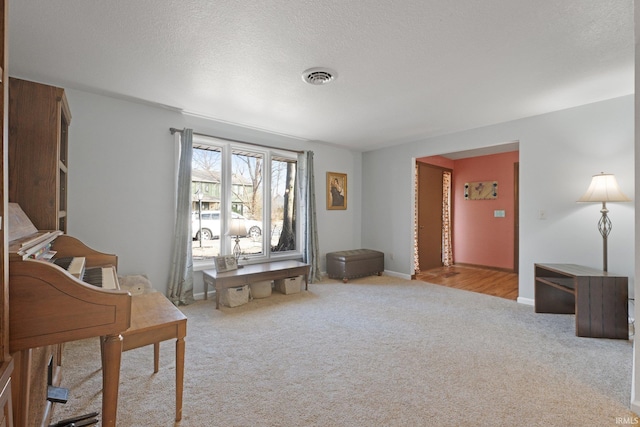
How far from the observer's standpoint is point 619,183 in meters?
3.09

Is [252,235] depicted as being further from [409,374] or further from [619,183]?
[619,183]

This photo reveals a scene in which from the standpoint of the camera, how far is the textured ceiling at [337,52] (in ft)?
5.85

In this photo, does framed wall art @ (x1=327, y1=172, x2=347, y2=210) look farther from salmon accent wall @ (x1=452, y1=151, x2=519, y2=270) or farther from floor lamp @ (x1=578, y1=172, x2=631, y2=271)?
floor lamp @ (x1=578, y1=172, x2=631, y2=271)

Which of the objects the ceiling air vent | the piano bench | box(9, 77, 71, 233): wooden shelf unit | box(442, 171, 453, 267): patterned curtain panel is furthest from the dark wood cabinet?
box(442, 171, 453, 267): patterned curtain panel

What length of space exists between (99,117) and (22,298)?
9.28 feet

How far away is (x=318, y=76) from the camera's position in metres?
2.59

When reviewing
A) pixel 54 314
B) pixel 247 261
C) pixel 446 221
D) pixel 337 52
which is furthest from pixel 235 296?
pixel 446 221

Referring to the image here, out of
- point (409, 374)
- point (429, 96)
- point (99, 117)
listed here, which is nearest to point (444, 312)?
point (409, 374)

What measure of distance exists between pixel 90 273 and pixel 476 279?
532 centimetres

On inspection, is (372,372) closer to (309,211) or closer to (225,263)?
(225,263)

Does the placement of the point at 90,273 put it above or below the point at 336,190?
below

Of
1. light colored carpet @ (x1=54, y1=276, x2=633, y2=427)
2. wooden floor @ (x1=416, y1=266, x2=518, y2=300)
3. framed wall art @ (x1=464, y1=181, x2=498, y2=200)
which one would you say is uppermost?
framed wall art @ (x1=464, y1=181, x2=498, y2=200)

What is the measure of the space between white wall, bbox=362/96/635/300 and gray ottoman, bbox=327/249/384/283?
6.97 ft

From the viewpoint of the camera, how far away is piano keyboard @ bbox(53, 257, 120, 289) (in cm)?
158
